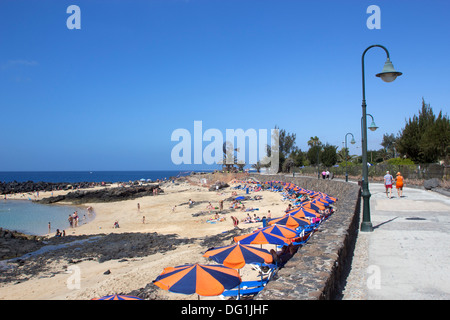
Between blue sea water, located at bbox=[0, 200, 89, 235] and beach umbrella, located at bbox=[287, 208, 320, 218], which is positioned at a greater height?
beach umbrella, located at bbox=[287, 208, 320, 218]

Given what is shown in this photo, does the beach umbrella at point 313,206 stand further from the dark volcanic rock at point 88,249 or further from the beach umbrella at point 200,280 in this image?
the beach umbrella at point 200,280

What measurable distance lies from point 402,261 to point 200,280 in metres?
4.18

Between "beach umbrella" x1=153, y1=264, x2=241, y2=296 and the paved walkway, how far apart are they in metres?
2.10

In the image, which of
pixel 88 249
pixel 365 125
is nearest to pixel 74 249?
pixel 88 249

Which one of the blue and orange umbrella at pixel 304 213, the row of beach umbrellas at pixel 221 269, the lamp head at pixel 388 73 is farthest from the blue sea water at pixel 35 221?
the lamp head at pixel 388 73

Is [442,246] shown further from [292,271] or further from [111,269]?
[111,269]

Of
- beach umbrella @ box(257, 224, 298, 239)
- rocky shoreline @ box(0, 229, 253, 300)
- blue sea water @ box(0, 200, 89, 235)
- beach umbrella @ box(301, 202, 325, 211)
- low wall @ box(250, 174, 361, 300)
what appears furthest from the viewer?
blue sea water @ box(0, 200, 89, 235)

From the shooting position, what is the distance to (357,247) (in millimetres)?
8094

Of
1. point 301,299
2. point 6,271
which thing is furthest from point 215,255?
point 6,271

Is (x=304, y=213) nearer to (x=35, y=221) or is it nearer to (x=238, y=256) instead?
(x=238, y=256)

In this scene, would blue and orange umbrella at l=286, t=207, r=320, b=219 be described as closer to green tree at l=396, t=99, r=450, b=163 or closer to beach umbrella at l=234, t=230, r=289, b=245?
beach umbrella at l=234, t=230, r=289, b=245

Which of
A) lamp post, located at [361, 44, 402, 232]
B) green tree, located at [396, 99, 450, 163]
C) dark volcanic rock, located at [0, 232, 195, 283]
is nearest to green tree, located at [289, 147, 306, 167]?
green tree, located at [396, 99, 450, 163]

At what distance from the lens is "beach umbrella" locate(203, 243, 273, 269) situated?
7.30 meters
